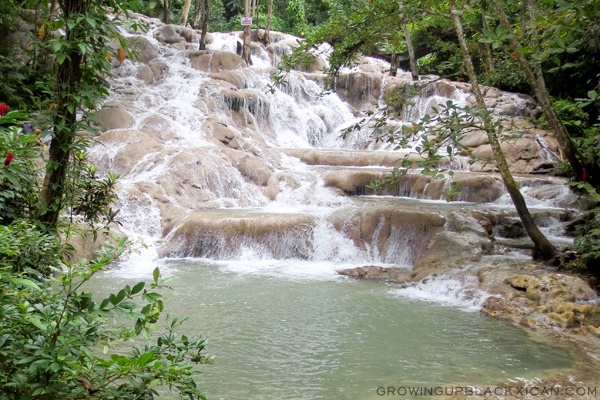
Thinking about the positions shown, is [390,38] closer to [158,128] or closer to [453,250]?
[453,250]

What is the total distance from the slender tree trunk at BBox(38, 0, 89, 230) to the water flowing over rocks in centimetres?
282

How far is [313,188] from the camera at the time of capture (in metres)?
13.2

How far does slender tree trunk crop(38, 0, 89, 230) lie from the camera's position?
8.29ft

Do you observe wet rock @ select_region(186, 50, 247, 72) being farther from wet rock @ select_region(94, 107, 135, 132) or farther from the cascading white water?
wet rock @ select_region(94, 107, 135, 132)

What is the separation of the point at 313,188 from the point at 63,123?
10.8 metres

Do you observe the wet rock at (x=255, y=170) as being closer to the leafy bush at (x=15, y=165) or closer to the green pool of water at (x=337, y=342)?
the green pool of water at (x=337, y=342)

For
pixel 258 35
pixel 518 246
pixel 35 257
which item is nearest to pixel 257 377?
pixel 35 257

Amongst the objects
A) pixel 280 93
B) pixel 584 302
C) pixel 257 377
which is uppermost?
pixel 280 93

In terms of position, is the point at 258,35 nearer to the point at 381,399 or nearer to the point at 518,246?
the point at 518,246

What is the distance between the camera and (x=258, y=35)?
2567 centimetres

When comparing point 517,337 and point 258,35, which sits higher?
point 258,35

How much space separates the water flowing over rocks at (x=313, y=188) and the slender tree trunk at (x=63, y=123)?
2819mm

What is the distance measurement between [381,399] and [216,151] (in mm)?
10520

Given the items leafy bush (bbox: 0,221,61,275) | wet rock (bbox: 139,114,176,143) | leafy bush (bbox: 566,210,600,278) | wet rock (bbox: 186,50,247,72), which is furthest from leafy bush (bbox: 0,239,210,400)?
wet rock (bbox: 186,50,247,72)
